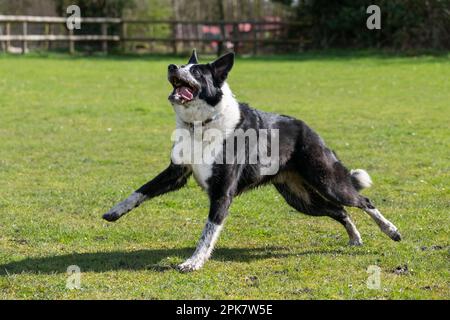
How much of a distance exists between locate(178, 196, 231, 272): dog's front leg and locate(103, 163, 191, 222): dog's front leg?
1.32 ft

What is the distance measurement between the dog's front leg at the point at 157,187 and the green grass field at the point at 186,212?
404mm

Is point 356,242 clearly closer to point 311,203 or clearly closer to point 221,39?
point 311,203

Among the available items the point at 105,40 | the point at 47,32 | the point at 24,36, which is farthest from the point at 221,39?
the point at 24,36

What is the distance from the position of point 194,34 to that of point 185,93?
33164 millimetres

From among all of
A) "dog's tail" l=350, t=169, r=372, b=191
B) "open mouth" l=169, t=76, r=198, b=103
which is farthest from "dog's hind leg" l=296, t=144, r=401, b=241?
"open mouth" l=169, t=76, r=198, b=103

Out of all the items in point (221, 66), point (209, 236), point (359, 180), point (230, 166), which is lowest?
point (209, 236)

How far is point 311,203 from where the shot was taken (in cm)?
797

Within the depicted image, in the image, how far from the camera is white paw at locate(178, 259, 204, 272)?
6715 mm

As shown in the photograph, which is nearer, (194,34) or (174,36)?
(174,36)

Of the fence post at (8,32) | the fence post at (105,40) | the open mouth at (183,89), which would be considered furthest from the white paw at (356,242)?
the fence post at (105,40)

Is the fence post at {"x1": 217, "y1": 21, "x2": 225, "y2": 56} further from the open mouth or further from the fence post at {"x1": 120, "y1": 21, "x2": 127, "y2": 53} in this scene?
the open mouth

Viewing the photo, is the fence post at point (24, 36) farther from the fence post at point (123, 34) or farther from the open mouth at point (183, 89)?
the open mouth at point (183, 89)
